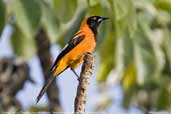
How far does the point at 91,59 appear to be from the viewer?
3318 mm

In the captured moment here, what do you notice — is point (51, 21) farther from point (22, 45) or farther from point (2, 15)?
point (22, 45)

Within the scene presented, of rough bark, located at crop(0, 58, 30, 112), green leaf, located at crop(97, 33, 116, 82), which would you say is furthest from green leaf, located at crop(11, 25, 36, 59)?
green leaf, located at crop(97, 33, 116, 82)

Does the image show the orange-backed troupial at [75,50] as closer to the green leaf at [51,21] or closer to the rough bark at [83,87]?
the green leaf at [51,21]

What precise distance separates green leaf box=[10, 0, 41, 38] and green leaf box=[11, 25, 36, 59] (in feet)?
5.46

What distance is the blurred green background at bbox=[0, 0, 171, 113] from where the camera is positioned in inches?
131

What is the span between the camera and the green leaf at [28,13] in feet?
10.7

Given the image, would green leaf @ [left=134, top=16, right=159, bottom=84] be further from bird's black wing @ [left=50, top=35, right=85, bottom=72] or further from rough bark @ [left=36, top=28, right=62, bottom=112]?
rough bark @ [left=36, top=28, right=62, bottom=112]

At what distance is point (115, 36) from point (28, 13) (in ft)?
4.03

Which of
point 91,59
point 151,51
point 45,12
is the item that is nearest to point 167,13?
point 151,51

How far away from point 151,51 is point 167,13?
510 millimetres

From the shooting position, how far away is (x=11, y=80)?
17.2ft

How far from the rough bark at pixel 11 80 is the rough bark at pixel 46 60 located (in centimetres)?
22

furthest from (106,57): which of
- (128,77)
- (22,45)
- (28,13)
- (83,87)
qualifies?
(83,87)

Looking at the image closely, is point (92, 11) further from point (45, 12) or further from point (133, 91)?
point (133, 91)
